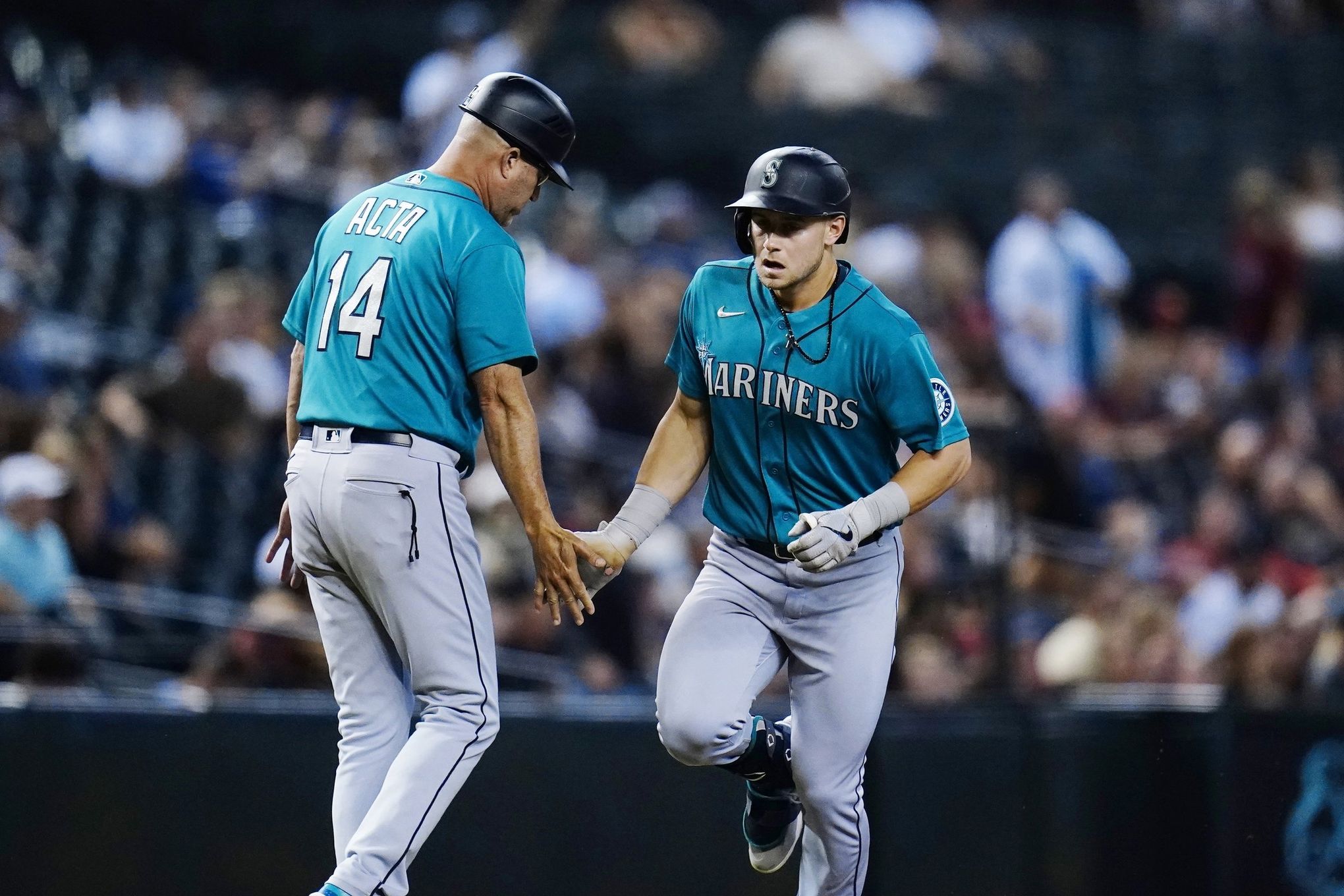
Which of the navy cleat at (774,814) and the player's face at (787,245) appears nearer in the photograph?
the player's face at (787,245)

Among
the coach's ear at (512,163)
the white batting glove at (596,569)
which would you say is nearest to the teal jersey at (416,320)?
the coach's ear at (512,163)

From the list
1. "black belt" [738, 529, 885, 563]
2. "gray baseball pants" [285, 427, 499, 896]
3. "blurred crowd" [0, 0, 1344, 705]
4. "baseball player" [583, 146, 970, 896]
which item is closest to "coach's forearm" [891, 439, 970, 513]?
"baseball player" [583, 146, 970, 896]

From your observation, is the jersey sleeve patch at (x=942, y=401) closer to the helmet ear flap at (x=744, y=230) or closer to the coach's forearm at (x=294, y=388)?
the helmet ear flap at (x=744, y=230)

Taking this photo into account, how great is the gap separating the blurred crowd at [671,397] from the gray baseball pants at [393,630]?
230cm

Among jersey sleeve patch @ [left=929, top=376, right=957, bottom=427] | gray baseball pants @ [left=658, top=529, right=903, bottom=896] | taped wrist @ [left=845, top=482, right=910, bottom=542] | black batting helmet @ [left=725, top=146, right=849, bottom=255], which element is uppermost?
black batting helmet @ [left=725, top=146, right=849, bottom=255]

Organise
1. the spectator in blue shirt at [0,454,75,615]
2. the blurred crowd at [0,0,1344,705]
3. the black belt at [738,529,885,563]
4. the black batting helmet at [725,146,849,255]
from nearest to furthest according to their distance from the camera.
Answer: the black batting helmet at [725,146,849,255], the black belt at [738,529,885,563], the spectator in blue shirt at [0,454,75,615], the blurred crowd at [0,0,1344,705]

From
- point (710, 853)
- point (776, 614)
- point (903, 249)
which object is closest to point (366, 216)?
point (776, 614)

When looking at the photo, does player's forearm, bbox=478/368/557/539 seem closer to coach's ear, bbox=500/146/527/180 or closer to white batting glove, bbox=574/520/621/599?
white batting glove, bbox=574/520/621/599

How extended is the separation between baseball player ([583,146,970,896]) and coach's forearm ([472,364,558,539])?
34 cm

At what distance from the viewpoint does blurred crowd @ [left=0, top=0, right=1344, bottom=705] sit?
7.35m

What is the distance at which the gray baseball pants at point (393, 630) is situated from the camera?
13.9 ft

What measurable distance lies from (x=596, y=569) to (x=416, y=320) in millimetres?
789

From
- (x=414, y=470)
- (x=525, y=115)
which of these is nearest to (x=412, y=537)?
(x=414, y=470)

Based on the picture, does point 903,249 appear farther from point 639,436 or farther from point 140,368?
point 140,368
